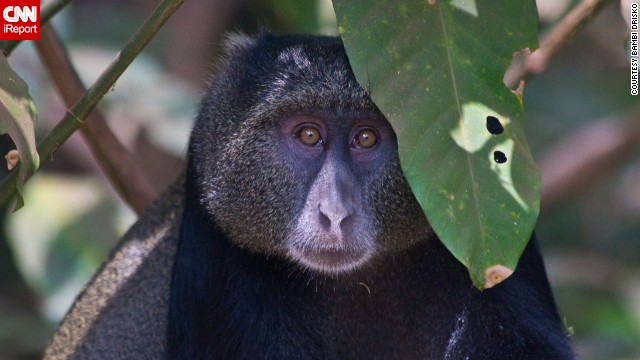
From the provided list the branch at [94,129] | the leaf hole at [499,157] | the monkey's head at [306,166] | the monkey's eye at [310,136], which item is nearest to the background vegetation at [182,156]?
the branch at [94,129]

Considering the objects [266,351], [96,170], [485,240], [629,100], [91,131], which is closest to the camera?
[485,240]

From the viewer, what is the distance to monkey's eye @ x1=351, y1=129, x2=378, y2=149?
3750 millimetres

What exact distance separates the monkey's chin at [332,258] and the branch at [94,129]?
4.14ft

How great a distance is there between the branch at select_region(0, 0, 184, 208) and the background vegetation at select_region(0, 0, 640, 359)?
1.71 m

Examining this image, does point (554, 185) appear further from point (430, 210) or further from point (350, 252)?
point (430, 210)

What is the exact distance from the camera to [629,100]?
329 inches

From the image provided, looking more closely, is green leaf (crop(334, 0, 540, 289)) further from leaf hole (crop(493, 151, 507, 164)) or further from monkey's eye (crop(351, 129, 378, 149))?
monkey's eye (crop(351, 129, 378, 149))

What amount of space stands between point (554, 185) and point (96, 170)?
10.5 feet

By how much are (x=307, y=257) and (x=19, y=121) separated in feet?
4.01

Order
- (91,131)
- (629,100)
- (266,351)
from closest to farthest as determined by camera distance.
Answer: (266,351) → (91,131) → (629,100)

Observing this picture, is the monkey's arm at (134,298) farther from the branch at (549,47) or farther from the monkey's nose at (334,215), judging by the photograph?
the branch at (549,47)

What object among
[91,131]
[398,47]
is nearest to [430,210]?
[398,47]

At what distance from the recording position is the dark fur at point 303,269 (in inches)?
150

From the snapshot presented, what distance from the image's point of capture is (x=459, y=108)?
3078 millimetres
